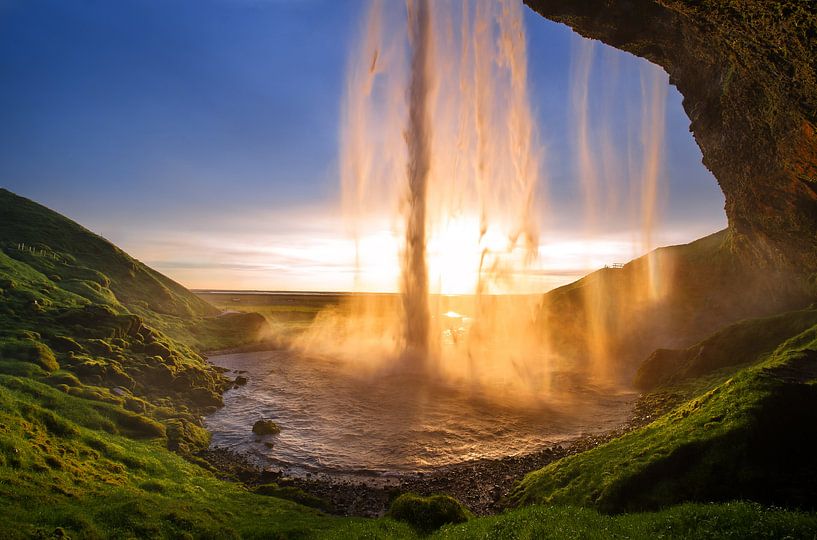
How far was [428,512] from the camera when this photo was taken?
1917 cm

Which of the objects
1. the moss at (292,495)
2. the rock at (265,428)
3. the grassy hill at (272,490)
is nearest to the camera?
the grassy hill at (272,490)

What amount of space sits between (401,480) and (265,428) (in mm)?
15848

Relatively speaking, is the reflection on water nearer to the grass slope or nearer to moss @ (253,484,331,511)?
moss @ (253,484,331,511)

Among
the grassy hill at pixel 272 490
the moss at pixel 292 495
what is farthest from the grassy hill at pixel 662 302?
the moss at pixel 292 495

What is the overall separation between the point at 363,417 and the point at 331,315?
9516 centimetres

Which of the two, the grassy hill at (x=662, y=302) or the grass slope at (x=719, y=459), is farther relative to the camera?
the grassy hill at (x=662, y=302)

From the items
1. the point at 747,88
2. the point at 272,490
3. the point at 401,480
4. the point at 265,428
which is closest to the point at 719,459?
the point at 401,480

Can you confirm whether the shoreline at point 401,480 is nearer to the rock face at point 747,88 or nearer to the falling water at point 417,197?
the rock face at point 747,88

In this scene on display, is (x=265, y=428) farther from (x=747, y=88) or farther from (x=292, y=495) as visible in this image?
(x=747, y=88)

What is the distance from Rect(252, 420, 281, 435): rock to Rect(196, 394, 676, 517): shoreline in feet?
13.7

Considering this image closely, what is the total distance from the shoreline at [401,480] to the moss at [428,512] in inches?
118

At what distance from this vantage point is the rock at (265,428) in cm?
3522

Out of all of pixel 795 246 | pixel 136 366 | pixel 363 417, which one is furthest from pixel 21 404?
pixel 795 246

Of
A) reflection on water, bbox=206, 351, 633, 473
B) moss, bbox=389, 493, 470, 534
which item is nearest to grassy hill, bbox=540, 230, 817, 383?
reflection on water, bbox=206, 351, 633, 473
